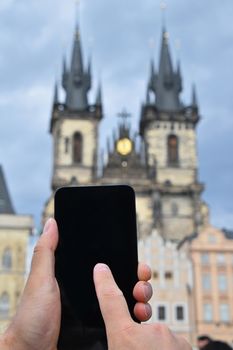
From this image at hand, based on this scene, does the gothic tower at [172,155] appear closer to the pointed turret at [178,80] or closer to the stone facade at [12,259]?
the pointed turret at [178,80]

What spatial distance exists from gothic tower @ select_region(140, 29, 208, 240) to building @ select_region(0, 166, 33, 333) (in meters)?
14.9

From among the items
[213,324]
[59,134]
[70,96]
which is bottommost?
[213,324]

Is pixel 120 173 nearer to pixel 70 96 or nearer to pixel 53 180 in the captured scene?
pixel 53 180

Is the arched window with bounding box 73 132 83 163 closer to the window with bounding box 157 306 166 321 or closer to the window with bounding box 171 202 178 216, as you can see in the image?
the window with bounding box 171 202 178 216

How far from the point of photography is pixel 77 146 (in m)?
53.5

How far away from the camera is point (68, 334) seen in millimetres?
1847

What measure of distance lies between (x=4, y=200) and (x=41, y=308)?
129 feet

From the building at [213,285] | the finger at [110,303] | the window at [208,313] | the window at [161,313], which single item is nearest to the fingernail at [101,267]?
the finger at [110,303]

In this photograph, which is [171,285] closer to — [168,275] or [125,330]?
[168,275]

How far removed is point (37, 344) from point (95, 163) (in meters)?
Answer: 50.8

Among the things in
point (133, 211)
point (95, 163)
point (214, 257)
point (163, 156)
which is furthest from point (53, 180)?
point (133, 211)

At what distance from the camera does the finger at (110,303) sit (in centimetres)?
157

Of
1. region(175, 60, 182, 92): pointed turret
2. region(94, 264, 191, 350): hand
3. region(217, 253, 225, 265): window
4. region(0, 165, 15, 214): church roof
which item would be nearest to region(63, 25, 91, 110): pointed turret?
region(175, 60, 182, 92): pointed turret

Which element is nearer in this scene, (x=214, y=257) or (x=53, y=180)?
(x=214, y=257)
